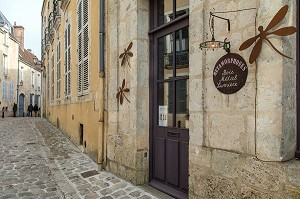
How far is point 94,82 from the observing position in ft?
18.5

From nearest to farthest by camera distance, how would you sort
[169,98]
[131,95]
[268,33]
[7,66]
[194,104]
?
[268,33]
[194,104]
[169,98]
[131,95]
[7,66]

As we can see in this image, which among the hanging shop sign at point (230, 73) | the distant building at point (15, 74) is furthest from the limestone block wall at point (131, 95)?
the distant building at point (15, 74)

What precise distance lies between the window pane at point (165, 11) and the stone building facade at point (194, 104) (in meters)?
0.02

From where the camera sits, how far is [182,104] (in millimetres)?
3357

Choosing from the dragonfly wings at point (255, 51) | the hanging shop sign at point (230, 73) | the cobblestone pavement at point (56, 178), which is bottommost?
the cobblestone pavement at point (56, 178)

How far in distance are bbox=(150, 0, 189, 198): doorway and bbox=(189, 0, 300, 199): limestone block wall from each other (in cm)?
44

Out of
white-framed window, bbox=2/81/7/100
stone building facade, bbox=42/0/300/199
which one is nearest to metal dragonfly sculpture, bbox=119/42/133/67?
stone building facade, bbox=42/0/300/199

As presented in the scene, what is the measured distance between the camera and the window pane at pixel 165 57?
3.62 metres

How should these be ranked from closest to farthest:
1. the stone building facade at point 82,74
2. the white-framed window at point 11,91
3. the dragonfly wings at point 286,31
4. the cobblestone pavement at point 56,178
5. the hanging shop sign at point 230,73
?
the dragonfly wings at point 286,31, the hanging shop sign at point 230,73, the cobblestone pavement at point 56,178, the stone building facade at point 82,74, the white-framed window at point 11,91

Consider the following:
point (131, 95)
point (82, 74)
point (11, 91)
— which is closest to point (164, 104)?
point (131, 95)

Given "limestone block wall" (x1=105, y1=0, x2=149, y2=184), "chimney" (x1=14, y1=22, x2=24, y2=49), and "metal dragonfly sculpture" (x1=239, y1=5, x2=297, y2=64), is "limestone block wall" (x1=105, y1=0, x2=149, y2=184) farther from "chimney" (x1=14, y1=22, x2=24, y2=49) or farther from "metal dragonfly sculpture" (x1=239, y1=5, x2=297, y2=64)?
"chimney" (x1=14, y1=22, x2=24, y2=49)

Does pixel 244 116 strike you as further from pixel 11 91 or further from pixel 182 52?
pixel 11 91

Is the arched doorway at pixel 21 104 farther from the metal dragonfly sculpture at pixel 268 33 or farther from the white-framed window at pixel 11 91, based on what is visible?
the metal dragonfly sculpture at pixel 268 33

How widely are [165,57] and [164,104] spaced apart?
721 millimetres
